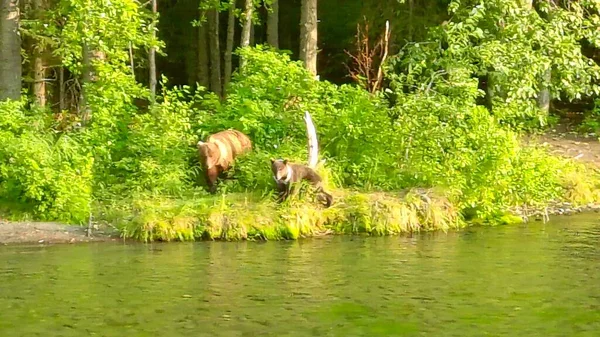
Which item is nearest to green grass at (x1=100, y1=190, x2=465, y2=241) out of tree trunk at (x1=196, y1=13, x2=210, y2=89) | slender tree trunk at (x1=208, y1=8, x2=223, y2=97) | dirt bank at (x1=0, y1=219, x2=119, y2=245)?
dirt bank at (x1=0, y1=219, x2=119, y2=245)

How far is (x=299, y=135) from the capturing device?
18.1 meters

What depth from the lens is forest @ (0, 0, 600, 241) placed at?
15.7 meters

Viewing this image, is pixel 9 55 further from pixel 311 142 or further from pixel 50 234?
pixel 311 142

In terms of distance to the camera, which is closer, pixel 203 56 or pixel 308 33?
pixel 308 33

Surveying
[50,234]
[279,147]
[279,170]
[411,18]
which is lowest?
[50,234]

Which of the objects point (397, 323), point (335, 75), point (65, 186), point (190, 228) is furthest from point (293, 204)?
point (335, 75)

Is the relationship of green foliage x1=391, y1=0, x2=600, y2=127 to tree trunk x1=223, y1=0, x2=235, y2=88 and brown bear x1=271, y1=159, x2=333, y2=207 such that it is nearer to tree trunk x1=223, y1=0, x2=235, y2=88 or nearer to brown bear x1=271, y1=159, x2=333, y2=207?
brown bear x1=271, y1=159, x2=333, y2=207

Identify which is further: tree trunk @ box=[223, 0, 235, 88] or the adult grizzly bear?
tree trunk @ box=[223, 0, 235, 88]

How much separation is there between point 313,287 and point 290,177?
443 cm

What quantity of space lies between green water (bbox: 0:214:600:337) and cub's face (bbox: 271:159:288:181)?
A: 1230 millimetres

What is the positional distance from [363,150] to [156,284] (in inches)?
262

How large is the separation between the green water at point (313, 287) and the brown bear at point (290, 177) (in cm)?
100

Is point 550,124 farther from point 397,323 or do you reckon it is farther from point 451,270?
point 397,323

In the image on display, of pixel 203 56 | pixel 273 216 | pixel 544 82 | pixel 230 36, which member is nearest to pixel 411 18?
pixel 230 36
